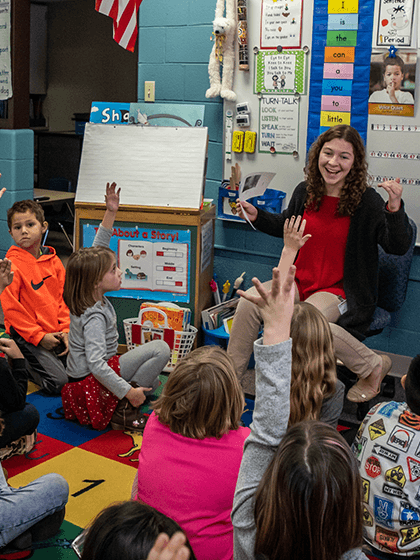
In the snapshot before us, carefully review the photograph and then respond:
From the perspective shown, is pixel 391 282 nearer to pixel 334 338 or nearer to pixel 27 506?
pixel 334 338

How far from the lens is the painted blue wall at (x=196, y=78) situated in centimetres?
375

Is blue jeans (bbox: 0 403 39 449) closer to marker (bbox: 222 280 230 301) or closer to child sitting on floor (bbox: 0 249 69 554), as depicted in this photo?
child sitting on floor (bbox: 0 249 69 554)

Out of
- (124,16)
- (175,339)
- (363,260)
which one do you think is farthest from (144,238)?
(124,16)

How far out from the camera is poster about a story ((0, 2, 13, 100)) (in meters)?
4.25

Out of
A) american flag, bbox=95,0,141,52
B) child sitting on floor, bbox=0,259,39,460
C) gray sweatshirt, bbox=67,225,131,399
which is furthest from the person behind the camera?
american flag, bbox=95,0,141,52

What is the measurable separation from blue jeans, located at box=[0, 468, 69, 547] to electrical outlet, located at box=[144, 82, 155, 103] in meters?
2.68

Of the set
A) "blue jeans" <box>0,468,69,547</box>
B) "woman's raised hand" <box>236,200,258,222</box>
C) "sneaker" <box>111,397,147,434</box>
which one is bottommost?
"sneaker" <box>111,397,147,434</box>

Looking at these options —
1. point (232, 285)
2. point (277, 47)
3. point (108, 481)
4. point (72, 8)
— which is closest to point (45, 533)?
point (108, 481)

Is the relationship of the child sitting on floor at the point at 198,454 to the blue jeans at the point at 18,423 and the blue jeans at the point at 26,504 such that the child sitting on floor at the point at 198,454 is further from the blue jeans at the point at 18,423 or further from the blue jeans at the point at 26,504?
the blue jeans at the point at 18,423

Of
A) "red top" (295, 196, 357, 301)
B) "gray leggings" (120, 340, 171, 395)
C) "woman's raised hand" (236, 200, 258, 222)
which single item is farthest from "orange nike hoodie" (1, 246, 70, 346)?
"red top" (295, 196, 357, 301)

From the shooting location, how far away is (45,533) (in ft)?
6.14

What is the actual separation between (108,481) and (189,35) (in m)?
2.65

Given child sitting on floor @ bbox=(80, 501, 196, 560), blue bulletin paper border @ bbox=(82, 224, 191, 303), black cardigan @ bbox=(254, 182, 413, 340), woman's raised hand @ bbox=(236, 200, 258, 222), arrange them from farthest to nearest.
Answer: blue bulletin paper border @ bbox=(82, 224, 191, 303), woman's raised hand @ bbox=(236, 200, 258, 222), black cardigan @ bbox=(254, 182, 413, 340), child sitting on floor @ bbox=(80, 501, 196, 560)

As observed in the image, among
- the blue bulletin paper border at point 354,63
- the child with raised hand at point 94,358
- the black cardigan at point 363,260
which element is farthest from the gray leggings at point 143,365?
the blue bulletin paper border at point 354,63
